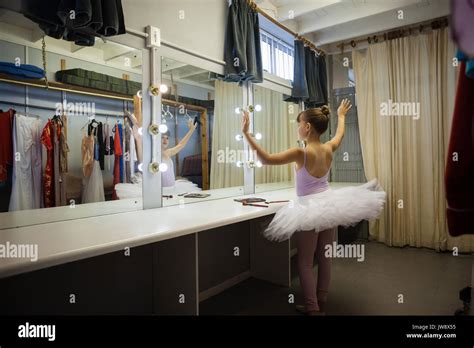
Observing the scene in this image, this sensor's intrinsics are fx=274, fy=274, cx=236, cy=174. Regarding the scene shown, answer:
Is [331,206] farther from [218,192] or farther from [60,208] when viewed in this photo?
[60,208]

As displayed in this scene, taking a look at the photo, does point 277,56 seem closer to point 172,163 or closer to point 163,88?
point 163,88

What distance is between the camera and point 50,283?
4.83 ft

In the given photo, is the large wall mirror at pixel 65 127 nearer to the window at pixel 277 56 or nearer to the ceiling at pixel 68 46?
the ceiling at pixel 68 46

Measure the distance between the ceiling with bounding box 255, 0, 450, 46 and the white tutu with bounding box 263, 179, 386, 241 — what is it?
2.30 meters

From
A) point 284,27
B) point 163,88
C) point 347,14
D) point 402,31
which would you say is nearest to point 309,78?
point 284,27

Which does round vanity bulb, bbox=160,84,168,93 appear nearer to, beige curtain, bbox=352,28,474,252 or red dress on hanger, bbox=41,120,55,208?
red dress on hanger, bbox=41,120,55,208

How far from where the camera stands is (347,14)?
3293 millimetres

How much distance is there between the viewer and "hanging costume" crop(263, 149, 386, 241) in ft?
5.21

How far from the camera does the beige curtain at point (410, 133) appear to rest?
3.14 meters

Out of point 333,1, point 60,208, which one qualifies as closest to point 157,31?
point 60,208

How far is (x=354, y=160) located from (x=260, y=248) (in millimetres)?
2203

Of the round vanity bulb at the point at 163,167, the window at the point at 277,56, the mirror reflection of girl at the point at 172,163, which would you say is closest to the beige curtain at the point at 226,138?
the mirror reflection of girl at the point at 172,163

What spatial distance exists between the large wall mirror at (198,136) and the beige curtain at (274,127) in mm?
348

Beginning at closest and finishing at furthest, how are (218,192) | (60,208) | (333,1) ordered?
(60,208) < (218,192) < (333,1)
